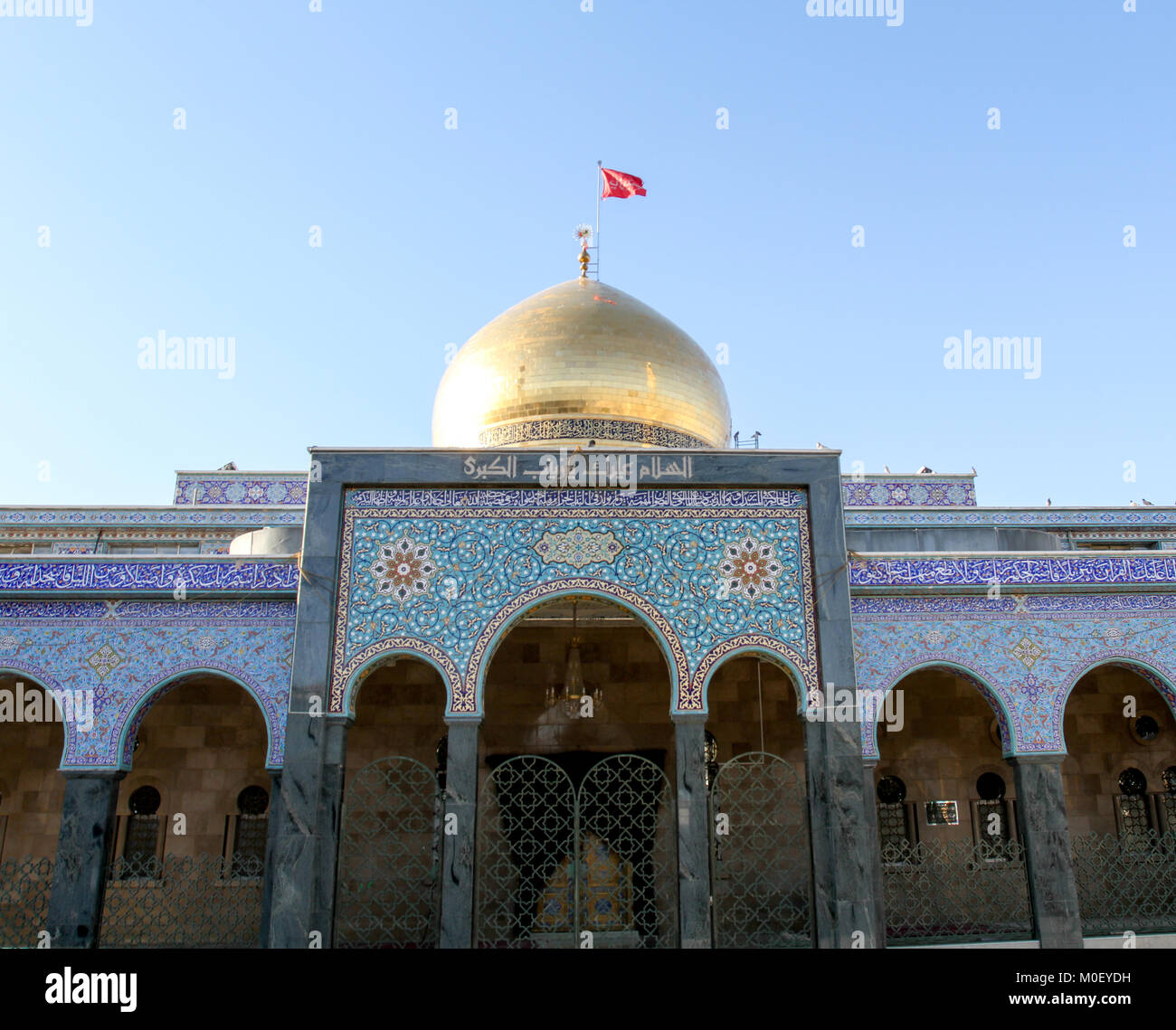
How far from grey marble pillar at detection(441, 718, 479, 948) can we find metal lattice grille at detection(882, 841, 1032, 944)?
460cm

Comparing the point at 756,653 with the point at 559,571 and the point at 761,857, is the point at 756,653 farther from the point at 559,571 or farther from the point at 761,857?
the point at 761,857

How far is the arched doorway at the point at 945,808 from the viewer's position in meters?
11.0

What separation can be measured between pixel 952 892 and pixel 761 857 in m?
2.10

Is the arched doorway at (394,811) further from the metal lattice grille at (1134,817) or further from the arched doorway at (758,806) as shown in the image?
the metal lattice grille at (1134,817)

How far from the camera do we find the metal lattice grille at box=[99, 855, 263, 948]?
33.1 ft

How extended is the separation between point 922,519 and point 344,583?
776 cm

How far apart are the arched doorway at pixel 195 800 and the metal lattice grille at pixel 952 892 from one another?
6680 mm

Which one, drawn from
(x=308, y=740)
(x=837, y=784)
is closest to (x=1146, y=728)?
(x=837, y=784)

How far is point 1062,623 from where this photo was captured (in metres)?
9.45

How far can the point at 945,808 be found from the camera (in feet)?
37.8

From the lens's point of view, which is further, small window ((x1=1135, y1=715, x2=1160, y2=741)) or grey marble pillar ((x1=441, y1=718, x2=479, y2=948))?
small window ((x1=1135, y1=715, x2=1160, y2=741))

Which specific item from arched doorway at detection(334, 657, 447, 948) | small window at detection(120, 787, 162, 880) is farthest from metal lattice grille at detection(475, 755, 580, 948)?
small window at detection(120, 787, 162, 880)

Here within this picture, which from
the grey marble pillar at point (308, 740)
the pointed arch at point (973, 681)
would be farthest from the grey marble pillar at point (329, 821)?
the pointed arch at point (973, 681)

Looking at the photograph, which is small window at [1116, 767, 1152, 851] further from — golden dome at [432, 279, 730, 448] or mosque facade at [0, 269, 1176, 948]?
golden dome at [432, 279, 730, 448]
